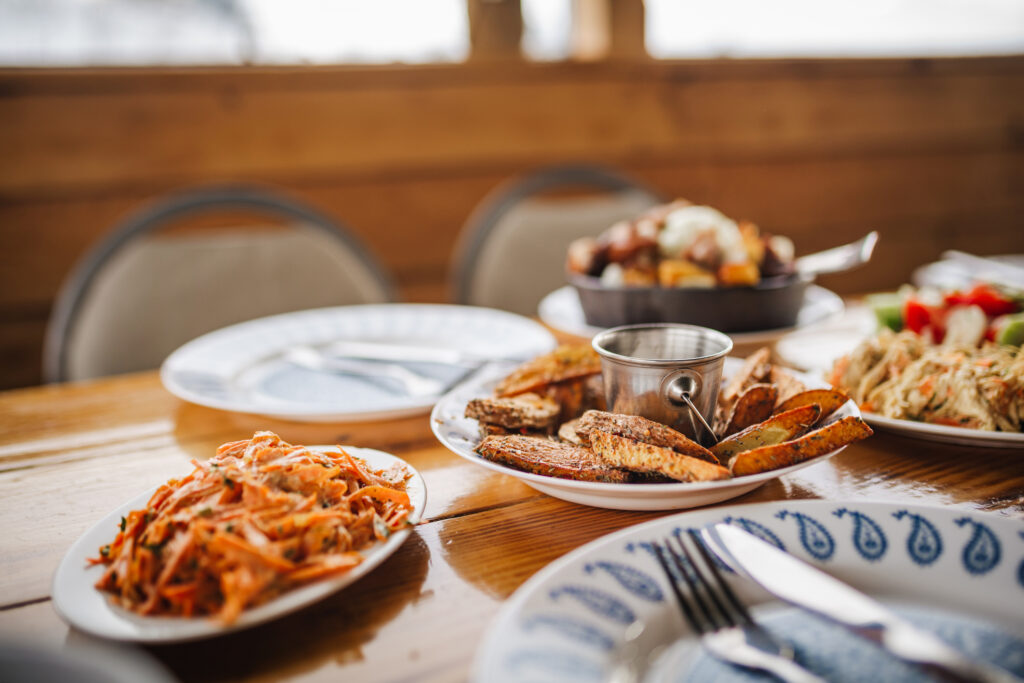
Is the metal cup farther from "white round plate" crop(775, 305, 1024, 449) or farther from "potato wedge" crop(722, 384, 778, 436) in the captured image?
"white round plate" crop(775, 305, 1024, 449)

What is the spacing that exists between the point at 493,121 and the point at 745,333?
6.34ft

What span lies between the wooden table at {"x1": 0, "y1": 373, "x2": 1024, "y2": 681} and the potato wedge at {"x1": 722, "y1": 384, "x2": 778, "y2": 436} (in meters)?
0.07

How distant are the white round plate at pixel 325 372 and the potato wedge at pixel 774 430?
1.33 feet

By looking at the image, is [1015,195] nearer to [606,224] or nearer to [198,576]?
[606,224]

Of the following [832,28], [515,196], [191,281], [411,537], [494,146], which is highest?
[832,28]

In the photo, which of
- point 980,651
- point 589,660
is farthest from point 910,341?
point 589,660

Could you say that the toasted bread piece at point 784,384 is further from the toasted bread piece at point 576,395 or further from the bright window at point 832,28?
the bright window at point 832,28

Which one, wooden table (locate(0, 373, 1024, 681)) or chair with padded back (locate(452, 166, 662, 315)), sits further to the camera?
chair with padded back (locate(452, 166, 662, 315))

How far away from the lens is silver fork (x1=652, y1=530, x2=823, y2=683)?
440 millimetres

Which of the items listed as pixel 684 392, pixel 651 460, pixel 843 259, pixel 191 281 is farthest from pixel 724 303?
pixel 191 281

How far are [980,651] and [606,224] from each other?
1.70 m

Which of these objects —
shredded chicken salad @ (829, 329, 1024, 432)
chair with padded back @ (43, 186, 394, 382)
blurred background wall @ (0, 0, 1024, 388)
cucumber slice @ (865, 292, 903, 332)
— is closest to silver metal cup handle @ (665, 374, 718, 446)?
shredded chicken salad @ (829, 329, 1024, 432)

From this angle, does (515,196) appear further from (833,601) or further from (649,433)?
(833,601)

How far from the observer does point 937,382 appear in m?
0.82
